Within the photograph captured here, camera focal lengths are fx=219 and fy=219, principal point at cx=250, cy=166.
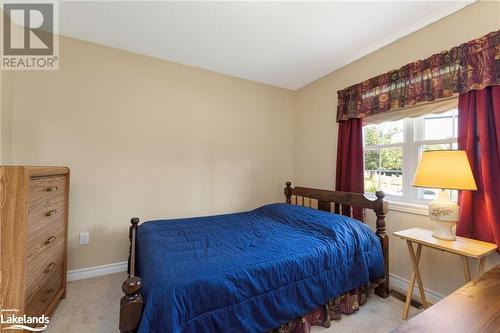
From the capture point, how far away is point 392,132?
2.40 metres

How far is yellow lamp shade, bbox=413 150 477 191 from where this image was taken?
4.88 feet

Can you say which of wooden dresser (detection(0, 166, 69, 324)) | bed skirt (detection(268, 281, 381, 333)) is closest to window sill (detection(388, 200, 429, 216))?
bed skirt (detection(268, 281, 381, 333))

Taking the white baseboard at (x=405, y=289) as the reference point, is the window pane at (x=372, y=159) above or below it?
above

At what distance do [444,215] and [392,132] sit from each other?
3.54 ft

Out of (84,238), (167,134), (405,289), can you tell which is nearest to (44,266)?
(84,238)

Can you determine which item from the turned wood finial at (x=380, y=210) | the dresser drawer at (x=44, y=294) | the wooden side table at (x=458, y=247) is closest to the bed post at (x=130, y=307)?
the dresser drawer at (x=44, y=294)

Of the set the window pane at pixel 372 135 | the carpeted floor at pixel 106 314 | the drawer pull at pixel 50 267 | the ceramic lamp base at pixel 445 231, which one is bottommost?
the carpeted floor at pixel 106 314

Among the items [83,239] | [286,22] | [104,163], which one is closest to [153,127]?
[104,163]

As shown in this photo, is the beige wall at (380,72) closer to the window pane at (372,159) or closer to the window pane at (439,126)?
the window pane at (372,159)

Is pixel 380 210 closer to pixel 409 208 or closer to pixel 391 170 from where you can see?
pixel 409 208

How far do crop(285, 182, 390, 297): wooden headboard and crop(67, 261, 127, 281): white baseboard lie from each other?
2263mm

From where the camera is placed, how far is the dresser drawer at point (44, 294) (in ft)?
4.44

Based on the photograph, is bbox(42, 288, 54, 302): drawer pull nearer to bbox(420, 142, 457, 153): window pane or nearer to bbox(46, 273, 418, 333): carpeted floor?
bbox(46, 273, 418, 333): carpeted floor

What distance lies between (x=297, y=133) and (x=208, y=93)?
5.15 feet
